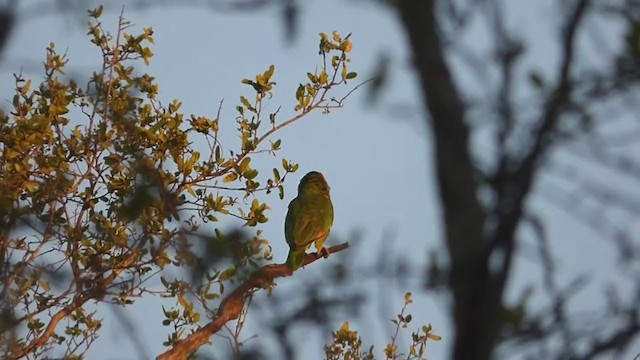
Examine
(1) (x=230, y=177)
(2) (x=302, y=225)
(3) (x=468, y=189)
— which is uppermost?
(2) (x=302, y=225)

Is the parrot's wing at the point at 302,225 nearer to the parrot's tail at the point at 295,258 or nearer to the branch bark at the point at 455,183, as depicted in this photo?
the parrot's tail at the point at 295,258

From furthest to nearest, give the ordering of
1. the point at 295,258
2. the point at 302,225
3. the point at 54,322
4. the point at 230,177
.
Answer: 1. the point at 302,225
2. the point at 295,258
3. the point at 230,177
4. the point at 54,322

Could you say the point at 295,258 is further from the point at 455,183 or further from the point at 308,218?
the point at 455,183

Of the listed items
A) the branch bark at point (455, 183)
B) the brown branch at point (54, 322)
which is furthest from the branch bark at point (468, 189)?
the brown branch at point (54, 322)

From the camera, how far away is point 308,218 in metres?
8.62

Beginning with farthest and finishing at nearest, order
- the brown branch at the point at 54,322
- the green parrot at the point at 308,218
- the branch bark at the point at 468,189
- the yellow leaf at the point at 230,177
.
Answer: the green parrot at the point at 308,218 → the yellow leaf at the point at 230,177 → the brown branch at the point at 54,322 → the branch bark at the point at 468,189

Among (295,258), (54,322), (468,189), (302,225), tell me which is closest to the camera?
(468,189)

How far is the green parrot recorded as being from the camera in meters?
8.00

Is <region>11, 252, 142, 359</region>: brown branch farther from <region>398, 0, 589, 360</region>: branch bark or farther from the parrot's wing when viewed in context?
<region>398, 0, 589, 360</region>: branch bark

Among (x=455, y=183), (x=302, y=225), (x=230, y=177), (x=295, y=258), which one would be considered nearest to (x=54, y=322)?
(x=230, y=177)

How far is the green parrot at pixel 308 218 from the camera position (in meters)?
8.00

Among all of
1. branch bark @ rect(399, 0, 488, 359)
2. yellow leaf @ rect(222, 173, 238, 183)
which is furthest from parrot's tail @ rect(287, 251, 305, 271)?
branch bark @ rect(399, 0, 488, 359)

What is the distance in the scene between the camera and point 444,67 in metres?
2.01

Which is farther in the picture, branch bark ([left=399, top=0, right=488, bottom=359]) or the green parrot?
the green parrot
